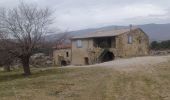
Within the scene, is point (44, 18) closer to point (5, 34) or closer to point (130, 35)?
point (5, 34)

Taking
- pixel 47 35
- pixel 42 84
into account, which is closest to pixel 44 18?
pixel 47 35

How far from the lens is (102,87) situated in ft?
76.1

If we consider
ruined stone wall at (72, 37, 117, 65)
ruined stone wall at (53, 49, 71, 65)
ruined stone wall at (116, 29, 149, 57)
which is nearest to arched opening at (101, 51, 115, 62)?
ruined stone wall at (72, 37, 117, 65)

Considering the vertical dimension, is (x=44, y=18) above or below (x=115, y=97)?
above

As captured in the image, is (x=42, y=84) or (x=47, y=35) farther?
(x=47, y=35)

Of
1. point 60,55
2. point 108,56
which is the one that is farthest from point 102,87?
point 60,55

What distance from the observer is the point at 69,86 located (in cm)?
2495

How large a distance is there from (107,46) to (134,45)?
15.2 ft

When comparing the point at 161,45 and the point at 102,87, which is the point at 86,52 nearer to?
the point at 161,45

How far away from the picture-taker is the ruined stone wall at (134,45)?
193ft

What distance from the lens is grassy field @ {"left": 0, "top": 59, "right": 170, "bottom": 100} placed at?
67.3 feet

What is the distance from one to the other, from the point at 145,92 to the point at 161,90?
3.32ft

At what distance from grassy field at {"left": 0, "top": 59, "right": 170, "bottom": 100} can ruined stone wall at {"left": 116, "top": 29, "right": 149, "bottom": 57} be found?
29.0 metres

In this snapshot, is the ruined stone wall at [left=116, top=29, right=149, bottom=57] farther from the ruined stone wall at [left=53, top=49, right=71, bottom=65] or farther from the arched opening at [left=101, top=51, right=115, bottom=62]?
the ruined stone wall at [left=53, top=49, right=71, bottom=65]
